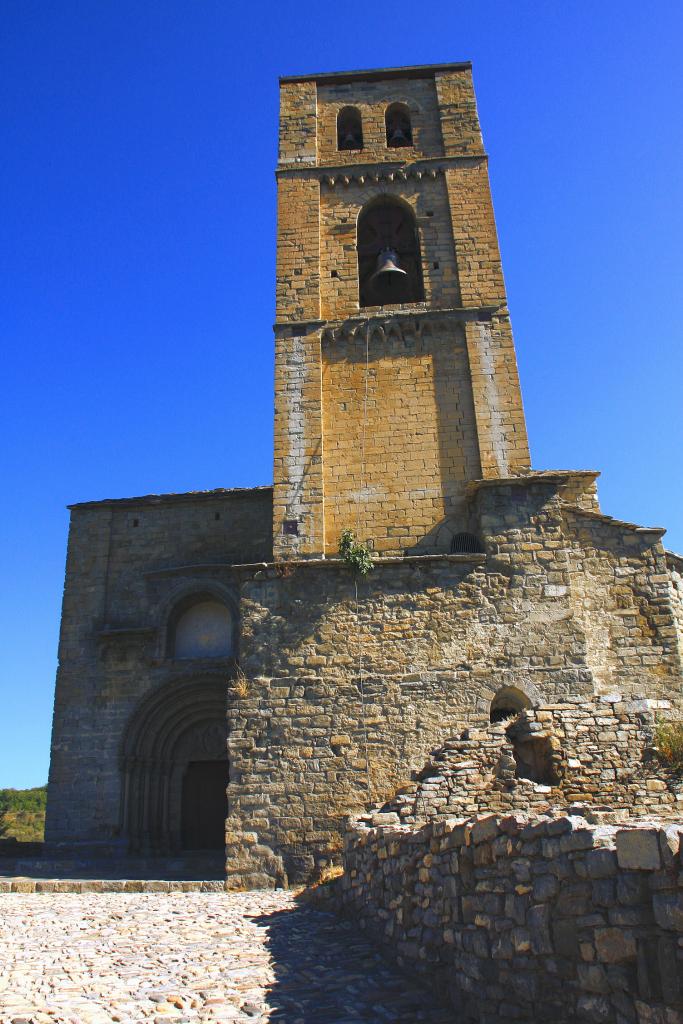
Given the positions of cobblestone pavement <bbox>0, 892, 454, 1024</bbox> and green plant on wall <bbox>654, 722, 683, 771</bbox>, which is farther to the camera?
green plant on wall <bbox>654, 722, 683, 771</bbox>

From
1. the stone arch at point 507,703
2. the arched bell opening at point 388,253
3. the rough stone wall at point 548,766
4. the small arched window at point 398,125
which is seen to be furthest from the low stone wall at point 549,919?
the small arched window at point 398,125

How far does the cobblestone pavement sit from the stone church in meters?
2.29

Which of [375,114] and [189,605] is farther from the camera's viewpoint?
[375,114]

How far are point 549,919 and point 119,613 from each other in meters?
11.9

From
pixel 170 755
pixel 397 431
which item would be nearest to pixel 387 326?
pixel 397 431

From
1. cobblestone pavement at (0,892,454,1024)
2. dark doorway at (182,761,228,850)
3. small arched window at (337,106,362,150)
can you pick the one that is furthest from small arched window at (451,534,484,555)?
small arched window at (337,106,362,150)

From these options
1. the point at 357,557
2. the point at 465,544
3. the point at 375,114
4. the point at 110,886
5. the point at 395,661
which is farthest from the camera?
the point at 375,114

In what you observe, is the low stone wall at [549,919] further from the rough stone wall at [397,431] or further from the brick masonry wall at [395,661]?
the rough stone wall at [397,431]

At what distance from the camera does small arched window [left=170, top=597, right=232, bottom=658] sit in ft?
44.9

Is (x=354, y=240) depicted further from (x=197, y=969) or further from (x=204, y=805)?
(x=197, y=969)

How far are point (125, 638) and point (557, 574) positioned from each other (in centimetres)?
786

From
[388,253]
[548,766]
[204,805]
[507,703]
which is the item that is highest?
[388,253]

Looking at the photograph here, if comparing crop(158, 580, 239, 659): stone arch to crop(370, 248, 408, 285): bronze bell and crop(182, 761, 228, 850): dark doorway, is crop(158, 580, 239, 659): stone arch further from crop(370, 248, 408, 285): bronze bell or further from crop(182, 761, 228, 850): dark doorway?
crop(370, 248, 408, 285): bronze bell

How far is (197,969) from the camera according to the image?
16.5 ft
